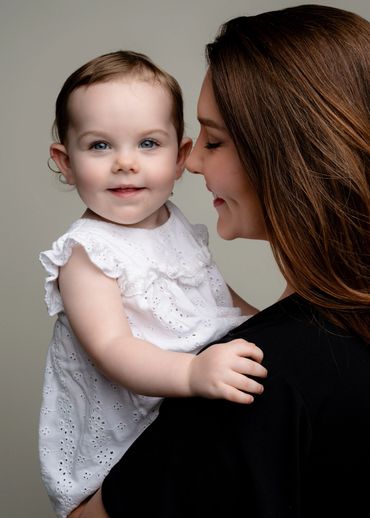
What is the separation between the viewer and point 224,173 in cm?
168

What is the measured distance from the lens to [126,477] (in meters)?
1.55

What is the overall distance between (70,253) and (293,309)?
0.50 m

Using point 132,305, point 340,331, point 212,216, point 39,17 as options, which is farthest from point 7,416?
point 340,331

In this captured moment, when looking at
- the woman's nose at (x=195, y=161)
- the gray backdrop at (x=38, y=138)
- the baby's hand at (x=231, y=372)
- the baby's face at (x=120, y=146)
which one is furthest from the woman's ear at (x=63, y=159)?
the gray backdrop at (x=38, y=138)

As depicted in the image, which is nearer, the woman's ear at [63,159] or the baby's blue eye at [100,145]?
the baby's blue eye at [100,145]

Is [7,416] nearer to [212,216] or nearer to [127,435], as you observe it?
[212,216]

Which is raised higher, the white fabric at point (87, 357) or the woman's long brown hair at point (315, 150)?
the woman's long brown hair at point (315, 150)

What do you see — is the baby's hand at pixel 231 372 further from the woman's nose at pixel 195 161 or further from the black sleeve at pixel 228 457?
the woman's nose at pixel 195 161

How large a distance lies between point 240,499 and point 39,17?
87.6 inches

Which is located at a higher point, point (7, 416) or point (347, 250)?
point (347, 250)

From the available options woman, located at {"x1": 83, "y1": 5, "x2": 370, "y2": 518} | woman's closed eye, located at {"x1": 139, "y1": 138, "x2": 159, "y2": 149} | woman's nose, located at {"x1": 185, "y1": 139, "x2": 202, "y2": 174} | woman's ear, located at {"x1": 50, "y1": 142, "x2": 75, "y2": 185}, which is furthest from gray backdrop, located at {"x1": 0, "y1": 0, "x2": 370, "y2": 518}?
woman, located at {"x1": 83, "y1": 5, "x2": 370, "y2": 518}

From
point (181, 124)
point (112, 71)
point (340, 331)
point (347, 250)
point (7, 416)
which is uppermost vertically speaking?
point (112, 71)

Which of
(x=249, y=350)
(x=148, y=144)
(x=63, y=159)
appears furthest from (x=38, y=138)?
(x=249, y=350)

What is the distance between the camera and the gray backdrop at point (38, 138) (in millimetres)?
3150
